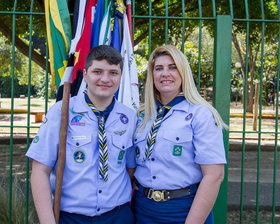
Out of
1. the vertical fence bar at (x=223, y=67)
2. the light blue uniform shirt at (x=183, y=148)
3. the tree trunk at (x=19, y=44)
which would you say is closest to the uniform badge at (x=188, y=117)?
the light blue uniform shirt at (x=183, y=148)

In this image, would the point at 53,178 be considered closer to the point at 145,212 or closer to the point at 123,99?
the point at 145,212

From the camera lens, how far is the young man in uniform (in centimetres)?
196

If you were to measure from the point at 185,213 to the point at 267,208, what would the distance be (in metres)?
3.56

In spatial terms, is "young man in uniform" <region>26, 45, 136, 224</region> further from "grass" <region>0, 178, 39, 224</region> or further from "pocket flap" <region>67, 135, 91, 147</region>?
"grass" <region>0, 178, 39, 224</region>

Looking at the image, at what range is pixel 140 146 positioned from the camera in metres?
2.14

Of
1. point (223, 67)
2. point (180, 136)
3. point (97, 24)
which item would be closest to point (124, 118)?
point (180, 136)

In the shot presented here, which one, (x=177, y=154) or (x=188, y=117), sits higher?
(x=188, y=117)

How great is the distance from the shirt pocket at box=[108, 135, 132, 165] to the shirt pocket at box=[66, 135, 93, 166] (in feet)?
0.48

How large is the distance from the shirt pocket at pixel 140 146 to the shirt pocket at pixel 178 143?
0.16 meters

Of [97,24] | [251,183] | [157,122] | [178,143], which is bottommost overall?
[251,183]

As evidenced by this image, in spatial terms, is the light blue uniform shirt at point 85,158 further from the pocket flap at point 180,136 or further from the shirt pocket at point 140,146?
the pocket flap at point 180,136

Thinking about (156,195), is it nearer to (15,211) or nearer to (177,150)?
(177,150)

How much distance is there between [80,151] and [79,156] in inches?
1.3

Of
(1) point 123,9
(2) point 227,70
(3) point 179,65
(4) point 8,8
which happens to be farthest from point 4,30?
(3) point 179,65
